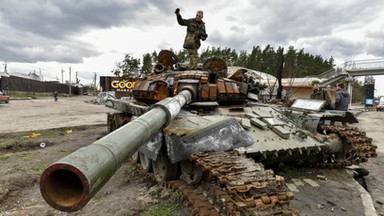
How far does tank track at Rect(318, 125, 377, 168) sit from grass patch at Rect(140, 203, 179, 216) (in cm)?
427

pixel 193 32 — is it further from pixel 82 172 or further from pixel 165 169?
pixel 82 172

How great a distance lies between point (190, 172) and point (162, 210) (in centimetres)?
83

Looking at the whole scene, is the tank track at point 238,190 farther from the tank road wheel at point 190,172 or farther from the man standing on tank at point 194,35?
the man standing on tank at point 194,35

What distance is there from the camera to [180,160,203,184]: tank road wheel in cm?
476

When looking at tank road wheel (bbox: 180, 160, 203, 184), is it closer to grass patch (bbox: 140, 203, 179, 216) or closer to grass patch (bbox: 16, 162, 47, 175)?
grass patch (bbox: 140, 203, 179, 216)

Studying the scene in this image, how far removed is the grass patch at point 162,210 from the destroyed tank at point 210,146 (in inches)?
12.4

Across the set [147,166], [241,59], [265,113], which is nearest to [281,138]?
[265,113]

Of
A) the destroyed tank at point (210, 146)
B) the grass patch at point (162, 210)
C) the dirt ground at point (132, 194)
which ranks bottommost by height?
the dirt ground at point (132, 194)

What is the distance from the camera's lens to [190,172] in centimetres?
505

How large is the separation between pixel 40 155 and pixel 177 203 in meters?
5.16

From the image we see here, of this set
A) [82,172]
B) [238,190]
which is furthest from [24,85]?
[82,172]

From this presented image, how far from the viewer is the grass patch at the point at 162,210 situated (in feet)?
14.4

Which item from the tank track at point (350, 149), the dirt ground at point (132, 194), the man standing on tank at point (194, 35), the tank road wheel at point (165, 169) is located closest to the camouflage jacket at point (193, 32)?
the man standing on tank at point (194, 35)

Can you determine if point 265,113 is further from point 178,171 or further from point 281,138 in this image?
point 178,171
